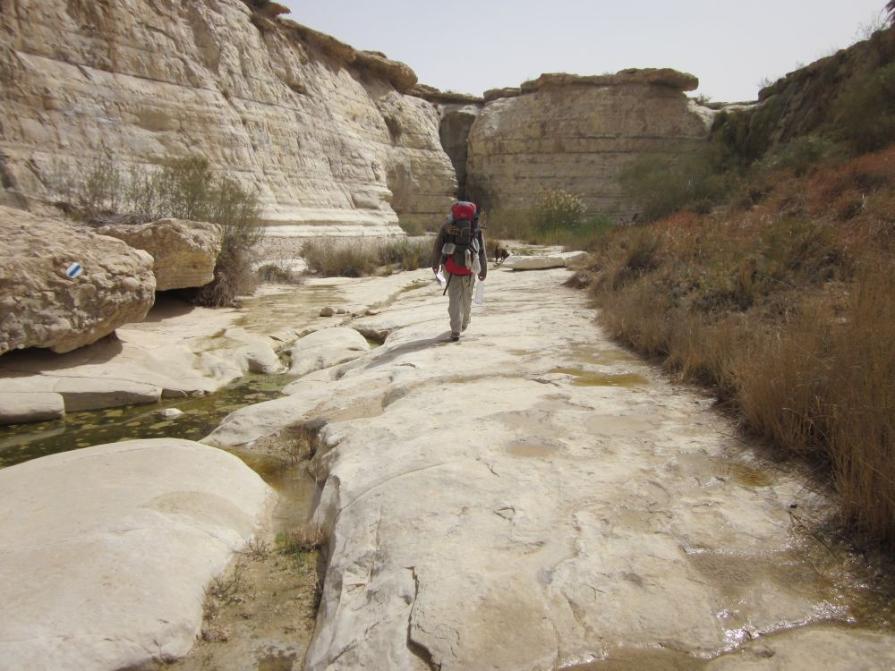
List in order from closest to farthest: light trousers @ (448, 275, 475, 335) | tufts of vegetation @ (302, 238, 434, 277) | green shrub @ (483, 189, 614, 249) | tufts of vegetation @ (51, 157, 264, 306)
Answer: light trousers @ (448, 275, 475, 335)
tufts of vegetation @ (51, 157, 264, 306)
tufts of vegetation @ (302, 238, 434, 277)
green shrub @ (483, 189, 614, 249)

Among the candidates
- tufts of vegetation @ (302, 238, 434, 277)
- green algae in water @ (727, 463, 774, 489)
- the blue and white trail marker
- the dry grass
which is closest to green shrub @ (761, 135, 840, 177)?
the dry grass

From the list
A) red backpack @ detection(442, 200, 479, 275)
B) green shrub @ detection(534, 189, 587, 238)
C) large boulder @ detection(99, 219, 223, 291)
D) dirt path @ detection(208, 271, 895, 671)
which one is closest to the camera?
dirt path @ detection(208, 271, 895, 671)

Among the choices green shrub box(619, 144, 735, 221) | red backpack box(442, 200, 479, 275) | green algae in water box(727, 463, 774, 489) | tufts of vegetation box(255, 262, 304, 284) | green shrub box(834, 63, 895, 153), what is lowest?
tufts of vegetation box(255, 262, 304, 284)

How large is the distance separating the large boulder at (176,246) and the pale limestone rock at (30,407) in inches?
118

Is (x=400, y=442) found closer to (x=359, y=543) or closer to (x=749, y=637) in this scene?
(x=359, y=543)

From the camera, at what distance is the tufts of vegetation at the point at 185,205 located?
9.26 metres

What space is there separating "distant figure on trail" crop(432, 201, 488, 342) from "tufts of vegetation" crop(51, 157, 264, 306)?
4720 mm

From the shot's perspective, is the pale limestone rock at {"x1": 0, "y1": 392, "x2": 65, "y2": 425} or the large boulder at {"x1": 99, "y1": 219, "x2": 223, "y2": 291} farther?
the large boulder at {"x1": 99, "y1": 219, "x2": 223, "y2": 291}

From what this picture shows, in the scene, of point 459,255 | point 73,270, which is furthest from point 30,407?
point 459,255

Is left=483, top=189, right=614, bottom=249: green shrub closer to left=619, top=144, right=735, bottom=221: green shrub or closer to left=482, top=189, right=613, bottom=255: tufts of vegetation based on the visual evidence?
left=482, top=189, right=613, bottom=255: tufts of vegetation

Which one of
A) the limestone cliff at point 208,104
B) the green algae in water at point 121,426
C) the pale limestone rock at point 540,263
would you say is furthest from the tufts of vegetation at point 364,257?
the green algae in water at point 121,426

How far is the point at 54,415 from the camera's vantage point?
15.6 ft

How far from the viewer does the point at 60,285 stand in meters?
5.49

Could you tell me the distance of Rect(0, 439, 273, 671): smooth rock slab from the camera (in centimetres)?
190
